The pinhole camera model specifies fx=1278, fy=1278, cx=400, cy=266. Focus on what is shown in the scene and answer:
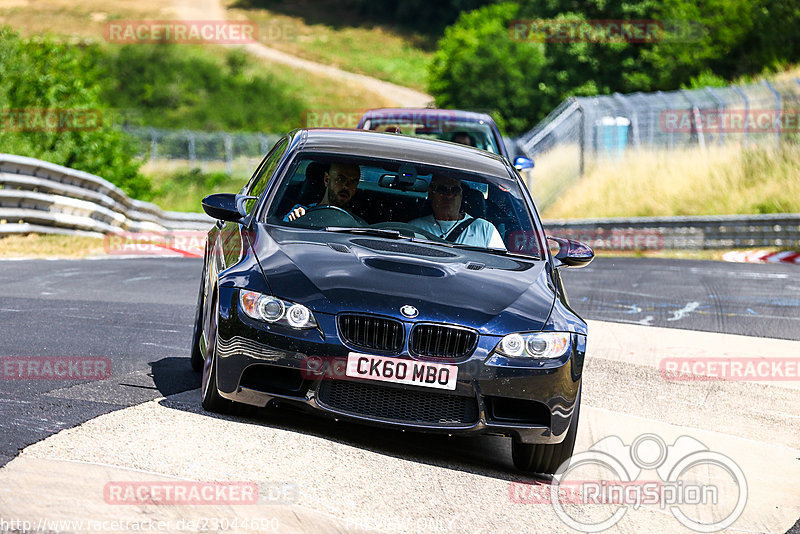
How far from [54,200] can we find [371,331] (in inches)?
503

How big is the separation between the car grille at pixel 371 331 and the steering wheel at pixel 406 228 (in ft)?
3.88

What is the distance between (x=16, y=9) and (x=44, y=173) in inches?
3646

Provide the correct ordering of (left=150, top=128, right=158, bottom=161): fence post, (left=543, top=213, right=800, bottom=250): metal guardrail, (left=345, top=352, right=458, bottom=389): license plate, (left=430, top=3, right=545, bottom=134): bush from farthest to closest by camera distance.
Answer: (left=430, top=3, right=545, bottom=134): bush, (left=150, top=128, right=158, bottom=161): fence post, (left=543, top=213, right=800, bottom=250): metal guardrail, (left=345, top=352, right=458, bottom=389): license plate

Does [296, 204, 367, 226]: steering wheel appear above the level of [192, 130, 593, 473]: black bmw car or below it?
above

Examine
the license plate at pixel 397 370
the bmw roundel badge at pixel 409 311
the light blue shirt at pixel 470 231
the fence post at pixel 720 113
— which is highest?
the bmw roundel badge at pixel 409 311

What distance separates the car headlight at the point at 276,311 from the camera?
578 cm

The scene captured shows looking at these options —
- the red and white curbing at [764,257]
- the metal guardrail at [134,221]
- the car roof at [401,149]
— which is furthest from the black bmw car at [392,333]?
the red and white curbing at [764,257]

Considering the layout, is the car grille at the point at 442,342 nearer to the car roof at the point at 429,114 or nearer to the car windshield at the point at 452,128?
the car windshield at the point at 452,128

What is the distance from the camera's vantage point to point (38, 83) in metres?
26.8

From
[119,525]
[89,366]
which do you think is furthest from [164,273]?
[119,525]

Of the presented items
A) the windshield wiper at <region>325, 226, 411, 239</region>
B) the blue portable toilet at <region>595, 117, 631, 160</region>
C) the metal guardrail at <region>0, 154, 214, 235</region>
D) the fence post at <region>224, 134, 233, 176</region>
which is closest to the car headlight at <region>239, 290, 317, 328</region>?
the windshield wiper at <region>325, 226, 411, 239</region>

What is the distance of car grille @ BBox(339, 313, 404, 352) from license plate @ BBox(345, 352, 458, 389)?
0.21 feet

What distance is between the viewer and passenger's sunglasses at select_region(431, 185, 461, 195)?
23.5ft

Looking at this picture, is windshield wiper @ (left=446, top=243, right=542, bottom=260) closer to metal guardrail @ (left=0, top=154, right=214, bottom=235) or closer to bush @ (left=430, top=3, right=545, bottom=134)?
metal guardrail @ (left=0, top=154, right=214, bottom=235)
